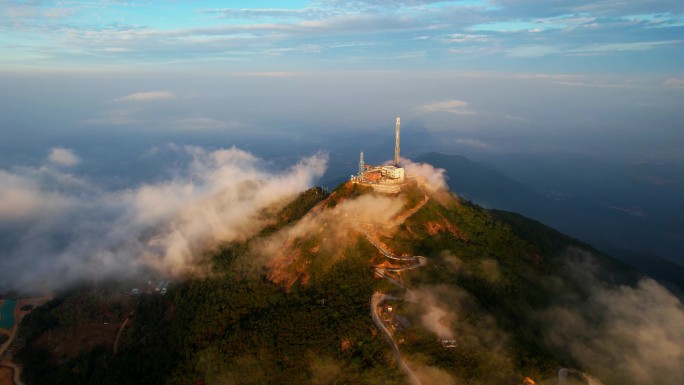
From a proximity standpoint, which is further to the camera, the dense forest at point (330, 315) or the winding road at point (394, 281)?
the dense forest at point (330, 315)

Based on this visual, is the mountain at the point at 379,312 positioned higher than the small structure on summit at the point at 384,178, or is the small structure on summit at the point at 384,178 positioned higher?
the small structure on summit at the point at 384,178

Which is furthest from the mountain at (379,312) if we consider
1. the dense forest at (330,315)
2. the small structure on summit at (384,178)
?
the small structure on summit at (384,178)

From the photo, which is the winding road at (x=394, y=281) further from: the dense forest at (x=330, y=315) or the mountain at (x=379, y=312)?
the dense forest at (x=330, y=315)

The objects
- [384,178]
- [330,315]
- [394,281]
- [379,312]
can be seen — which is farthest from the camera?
[384,178]

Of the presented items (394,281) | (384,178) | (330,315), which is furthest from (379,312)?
(384,178)

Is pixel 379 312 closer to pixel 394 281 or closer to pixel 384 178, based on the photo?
pixel 394 281

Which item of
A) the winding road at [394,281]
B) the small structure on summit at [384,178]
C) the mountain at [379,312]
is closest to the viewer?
the winding road at [394,281]
